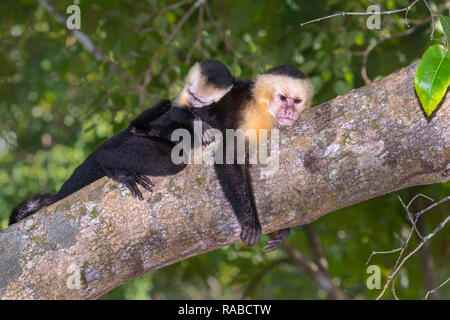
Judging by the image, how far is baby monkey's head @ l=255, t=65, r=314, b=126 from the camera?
108 inches

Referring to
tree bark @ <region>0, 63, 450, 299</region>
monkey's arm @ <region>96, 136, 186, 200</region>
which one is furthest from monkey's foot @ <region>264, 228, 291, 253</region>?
monkey's arm @ <region>96, 136, 186, 200</region>

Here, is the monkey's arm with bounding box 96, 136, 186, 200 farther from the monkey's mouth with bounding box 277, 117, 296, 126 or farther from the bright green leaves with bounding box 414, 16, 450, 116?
the bright green leaves with bounding box 414, 16, 450, 116

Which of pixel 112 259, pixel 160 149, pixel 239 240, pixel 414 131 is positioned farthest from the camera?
pixel 160 149

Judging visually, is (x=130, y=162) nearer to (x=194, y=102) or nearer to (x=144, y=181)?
(x=144, y=181)

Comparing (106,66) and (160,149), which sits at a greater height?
(106,66)

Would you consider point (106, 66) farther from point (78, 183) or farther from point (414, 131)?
point (414, 131)

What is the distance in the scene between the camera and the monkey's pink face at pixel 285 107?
2.56 m

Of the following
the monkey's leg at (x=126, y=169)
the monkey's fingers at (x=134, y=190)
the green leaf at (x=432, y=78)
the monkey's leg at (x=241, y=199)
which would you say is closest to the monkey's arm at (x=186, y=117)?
the monkey's leg at (x=126, y=169)

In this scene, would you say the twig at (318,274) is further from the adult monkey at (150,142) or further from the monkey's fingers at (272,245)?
the adult monkey at (150,142)

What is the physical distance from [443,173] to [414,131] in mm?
193

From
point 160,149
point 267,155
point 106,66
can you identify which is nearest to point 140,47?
point 106,66

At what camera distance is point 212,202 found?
2.25 meters

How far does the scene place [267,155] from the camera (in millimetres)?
2252
